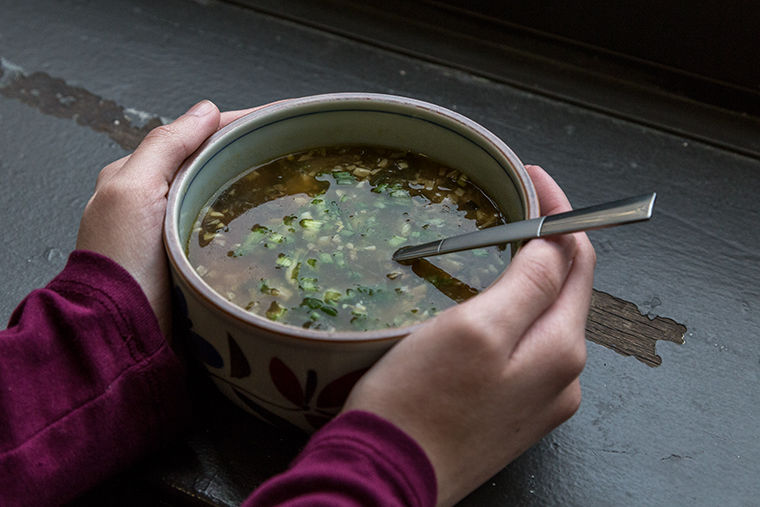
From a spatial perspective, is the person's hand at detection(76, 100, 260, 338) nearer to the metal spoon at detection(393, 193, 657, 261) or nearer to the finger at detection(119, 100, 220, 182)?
the finger at detection(119, 100, 220, 182)

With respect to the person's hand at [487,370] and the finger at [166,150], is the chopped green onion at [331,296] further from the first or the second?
the finger at [166,150]

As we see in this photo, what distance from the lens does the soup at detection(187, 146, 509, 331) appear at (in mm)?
993

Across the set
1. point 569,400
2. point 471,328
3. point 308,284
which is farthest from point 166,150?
point 569,400

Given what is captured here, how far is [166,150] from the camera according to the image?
1.06 m

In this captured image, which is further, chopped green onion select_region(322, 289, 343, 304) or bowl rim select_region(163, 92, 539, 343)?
chopped green onion select_region(322, 289, 343, 304)

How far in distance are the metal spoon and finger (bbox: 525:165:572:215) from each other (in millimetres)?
100

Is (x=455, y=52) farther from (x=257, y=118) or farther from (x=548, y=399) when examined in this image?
(x=548, y=399)

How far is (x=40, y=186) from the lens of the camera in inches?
57.2

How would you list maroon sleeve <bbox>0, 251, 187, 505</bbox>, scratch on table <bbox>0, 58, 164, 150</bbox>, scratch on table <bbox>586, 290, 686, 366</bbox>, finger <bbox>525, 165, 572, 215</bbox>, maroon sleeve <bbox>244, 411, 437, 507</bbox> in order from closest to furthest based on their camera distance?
maroon sleeve <bbox>244, 411, 437, 507</bbox> < maroon sleeve <bbox>0, 251, 187, 505</bbox> < finger <bbox>525, 165, 572, 215</bbox> < scratch on table <bbox>586, 290, 686, 366</bbox> < scratch on table <bbox>0, 58, 164, 150</bbox>

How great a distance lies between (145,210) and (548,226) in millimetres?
514

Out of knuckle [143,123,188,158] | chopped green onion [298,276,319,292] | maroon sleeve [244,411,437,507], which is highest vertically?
knuckle [143,123,188,158]

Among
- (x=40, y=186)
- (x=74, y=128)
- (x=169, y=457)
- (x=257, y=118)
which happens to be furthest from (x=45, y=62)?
(x=169, y=457)

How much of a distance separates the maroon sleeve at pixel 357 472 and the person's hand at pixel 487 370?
0.06 feet

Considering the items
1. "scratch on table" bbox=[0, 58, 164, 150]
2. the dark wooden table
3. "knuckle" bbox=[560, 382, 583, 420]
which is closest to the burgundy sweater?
the dark wooden table
